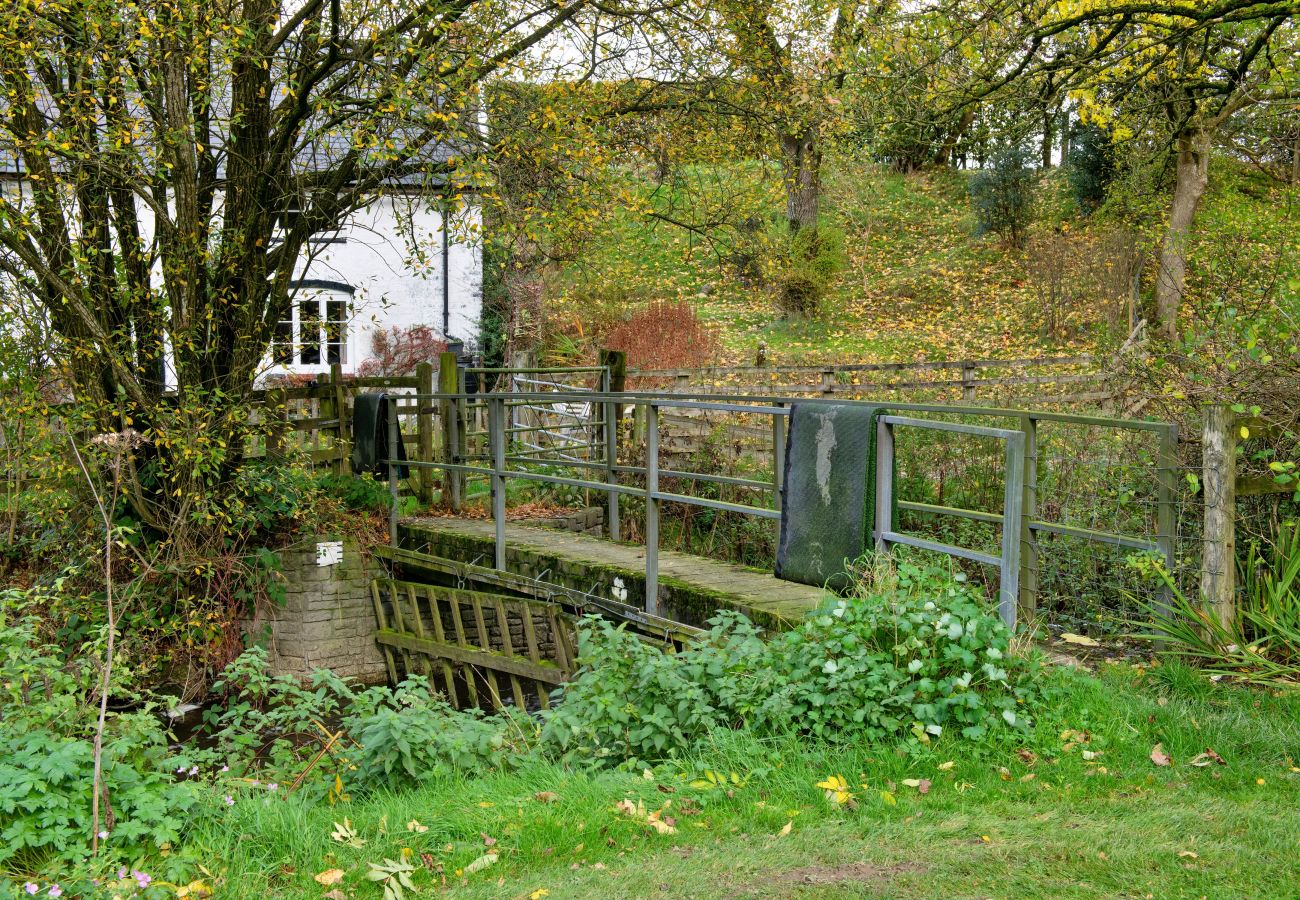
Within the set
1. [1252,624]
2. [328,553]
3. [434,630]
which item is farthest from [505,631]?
[1252,624]

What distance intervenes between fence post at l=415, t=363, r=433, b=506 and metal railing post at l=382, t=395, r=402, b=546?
60 cm

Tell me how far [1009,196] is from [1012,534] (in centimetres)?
2596

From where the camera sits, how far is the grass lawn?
12.7 feet

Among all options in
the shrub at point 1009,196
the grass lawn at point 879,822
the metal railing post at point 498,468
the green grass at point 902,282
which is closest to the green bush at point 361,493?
the metal railing post at point 498,468

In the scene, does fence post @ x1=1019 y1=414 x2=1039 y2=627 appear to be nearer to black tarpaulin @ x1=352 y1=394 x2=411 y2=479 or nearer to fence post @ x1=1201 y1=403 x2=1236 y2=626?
fence post @ x1=1201 y1=403 x2=1236 y2=626

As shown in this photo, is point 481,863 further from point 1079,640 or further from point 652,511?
point 652,511

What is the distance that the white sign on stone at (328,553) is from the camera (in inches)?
449

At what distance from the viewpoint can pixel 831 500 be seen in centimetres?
652

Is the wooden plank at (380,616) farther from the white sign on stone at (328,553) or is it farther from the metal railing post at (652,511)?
the metal railing post at (652,511)

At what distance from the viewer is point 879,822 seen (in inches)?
169

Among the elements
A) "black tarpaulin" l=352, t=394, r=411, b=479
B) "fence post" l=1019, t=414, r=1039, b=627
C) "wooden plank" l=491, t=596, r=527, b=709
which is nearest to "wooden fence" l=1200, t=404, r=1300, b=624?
"fence post" l=1019, t=414, r=1039, b=627

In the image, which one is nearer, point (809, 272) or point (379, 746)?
point (379, 746)

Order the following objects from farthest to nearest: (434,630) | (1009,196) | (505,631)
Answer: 1. (1009,196)
2. (434,630)
3. (505,631)

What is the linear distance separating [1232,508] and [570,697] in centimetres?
348
